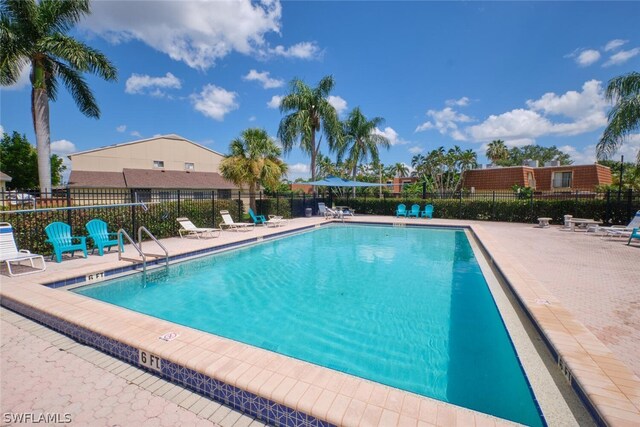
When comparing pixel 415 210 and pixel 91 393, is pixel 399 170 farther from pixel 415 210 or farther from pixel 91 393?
pixel 91 393

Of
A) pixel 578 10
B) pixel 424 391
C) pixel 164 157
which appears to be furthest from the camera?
pixel 164 157

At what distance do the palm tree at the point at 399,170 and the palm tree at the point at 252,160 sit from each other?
4283 cm

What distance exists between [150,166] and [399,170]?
1593 inches

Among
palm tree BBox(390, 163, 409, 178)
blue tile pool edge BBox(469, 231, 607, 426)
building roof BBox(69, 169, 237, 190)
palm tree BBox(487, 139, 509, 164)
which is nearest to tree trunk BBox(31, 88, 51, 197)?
building roof BBox(69, 169, 237, 190)

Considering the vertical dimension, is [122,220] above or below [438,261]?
above

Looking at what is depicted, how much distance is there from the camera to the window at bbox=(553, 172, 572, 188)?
96.7 feet

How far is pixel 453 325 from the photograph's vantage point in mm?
4375

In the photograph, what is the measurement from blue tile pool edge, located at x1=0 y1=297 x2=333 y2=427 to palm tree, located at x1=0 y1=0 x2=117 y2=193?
1092cm

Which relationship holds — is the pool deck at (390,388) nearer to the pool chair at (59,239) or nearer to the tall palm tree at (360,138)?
the pool chair at (59,239)

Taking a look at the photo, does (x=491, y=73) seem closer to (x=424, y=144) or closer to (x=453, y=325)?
(x=453, y=325)

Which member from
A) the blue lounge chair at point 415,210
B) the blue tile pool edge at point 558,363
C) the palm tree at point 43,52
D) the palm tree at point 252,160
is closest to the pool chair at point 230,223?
the palm tree at point 252,160

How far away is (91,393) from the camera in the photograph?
8.28ft

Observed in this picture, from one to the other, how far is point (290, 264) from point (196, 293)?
2804mm

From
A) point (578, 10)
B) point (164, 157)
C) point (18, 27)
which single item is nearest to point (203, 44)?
point (18, 27)
